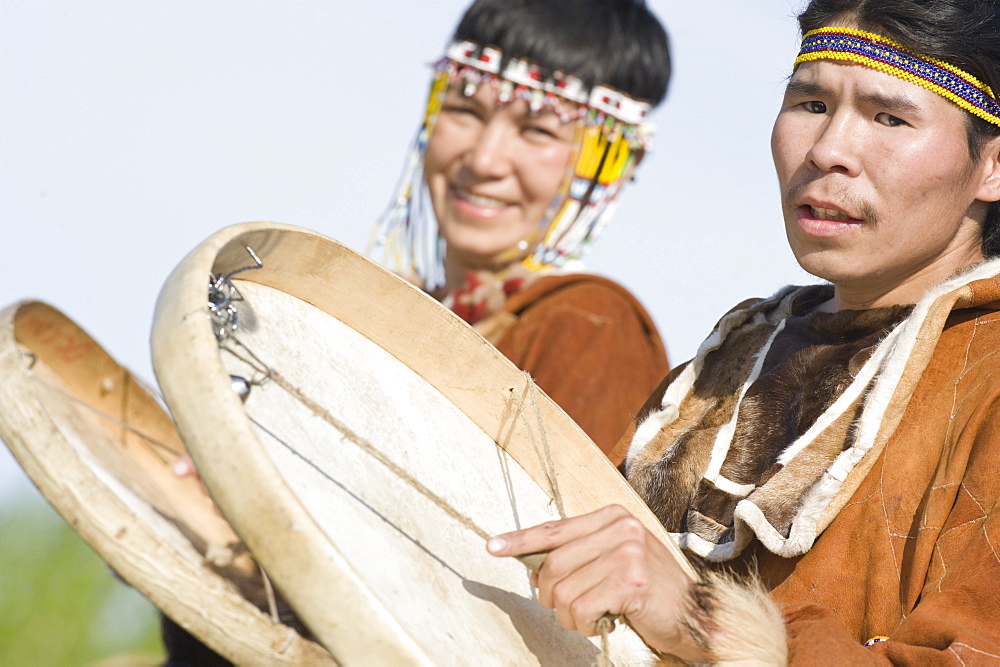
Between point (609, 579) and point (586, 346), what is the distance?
1.65m

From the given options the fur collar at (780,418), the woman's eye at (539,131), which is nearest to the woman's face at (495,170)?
the woman's eye at (539,131)

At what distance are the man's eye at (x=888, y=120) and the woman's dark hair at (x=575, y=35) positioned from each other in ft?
5.44

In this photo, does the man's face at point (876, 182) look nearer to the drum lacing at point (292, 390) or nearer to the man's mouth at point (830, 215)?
the man's mouth at point (830, 215)

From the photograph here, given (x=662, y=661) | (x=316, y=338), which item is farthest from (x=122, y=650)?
(x=662, y=661)

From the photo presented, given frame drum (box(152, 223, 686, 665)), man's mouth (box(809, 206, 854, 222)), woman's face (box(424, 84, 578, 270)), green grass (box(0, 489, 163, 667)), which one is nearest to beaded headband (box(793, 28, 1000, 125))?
man's mouth (box(809, 206, 854, 222))

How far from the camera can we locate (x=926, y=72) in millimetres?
1672

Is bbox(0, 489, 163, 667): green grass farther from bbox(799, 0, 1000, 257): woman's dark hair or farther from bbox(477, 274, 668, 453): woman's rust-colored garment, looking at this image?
bbox(799, 0, 1000, 257): woman's dark hair

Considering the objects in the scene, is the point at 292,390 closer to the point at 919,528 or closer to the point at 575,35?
the point at 919,528

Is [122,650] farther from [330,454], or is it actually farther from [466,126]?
[330,454]

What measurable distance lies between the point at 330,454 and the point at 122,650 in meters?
3.53

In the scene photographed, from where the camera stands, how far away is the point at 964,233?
1.78 metres

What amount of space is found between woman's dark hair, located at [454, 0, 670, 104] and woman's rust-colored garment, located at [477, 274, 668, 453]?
0.65 meters

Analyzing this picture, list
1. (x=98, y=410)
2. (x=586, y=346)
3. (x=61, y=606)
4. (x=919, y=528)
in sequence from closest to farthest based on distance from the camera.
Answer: (x=919, y=528), (x=98, y=410), (x=586, y=346), (x=61, y=606)

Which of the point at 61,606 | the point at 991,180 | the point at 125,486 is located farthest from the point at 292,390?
the point at 61,606
